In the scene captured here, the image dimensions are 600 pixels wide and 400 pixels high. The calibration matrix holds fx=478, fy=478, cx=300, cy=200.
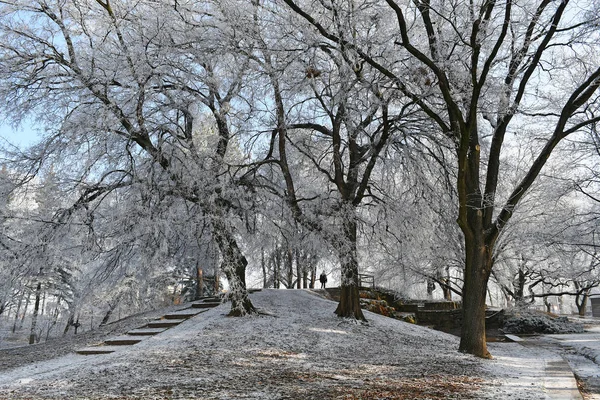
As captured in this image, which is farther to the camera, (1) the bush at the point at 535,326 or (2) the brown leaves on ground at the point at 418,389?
(1) the bush at the point at 535,326

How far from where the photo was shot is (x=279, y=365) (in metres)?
7.78

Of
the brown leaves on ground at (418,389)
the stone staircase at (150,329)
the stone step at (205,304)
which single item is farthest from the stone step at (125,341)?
the brown leaves on ground at (418,389)

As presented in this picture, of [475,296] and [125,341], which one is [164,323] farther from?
[475,296]

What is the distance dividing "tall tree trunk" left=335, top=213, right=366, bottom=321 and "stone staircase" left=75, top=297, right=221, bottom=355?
3971mm

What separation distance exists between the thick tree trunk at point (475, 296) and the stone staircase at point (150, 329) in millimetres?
6737

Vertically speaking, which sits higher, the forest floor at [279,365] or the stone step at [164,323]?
the stone step at [164,323]

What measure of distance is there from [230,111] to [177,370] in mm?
6852

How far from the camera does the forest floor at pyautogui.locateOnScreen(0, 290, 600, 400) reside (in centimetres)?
563

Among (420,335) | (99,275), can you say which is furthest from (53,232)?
(420,335)

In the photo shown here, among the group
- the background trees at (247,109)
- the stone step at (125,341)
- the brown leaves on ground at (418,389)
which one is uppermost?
the background trees at (247,109)

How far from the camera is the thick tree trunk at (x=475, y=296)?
956 centimetres

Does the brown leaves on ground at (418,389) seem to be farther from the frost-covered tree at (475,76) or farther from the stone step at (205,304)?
the stone step at (205,304)

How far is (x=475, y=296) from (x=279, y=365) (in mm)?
4312

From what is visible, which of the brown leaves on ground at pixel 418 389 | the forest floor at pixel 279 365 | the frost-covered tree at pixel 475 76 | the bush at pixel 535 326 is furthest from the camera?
the bush at pixel 535 326
